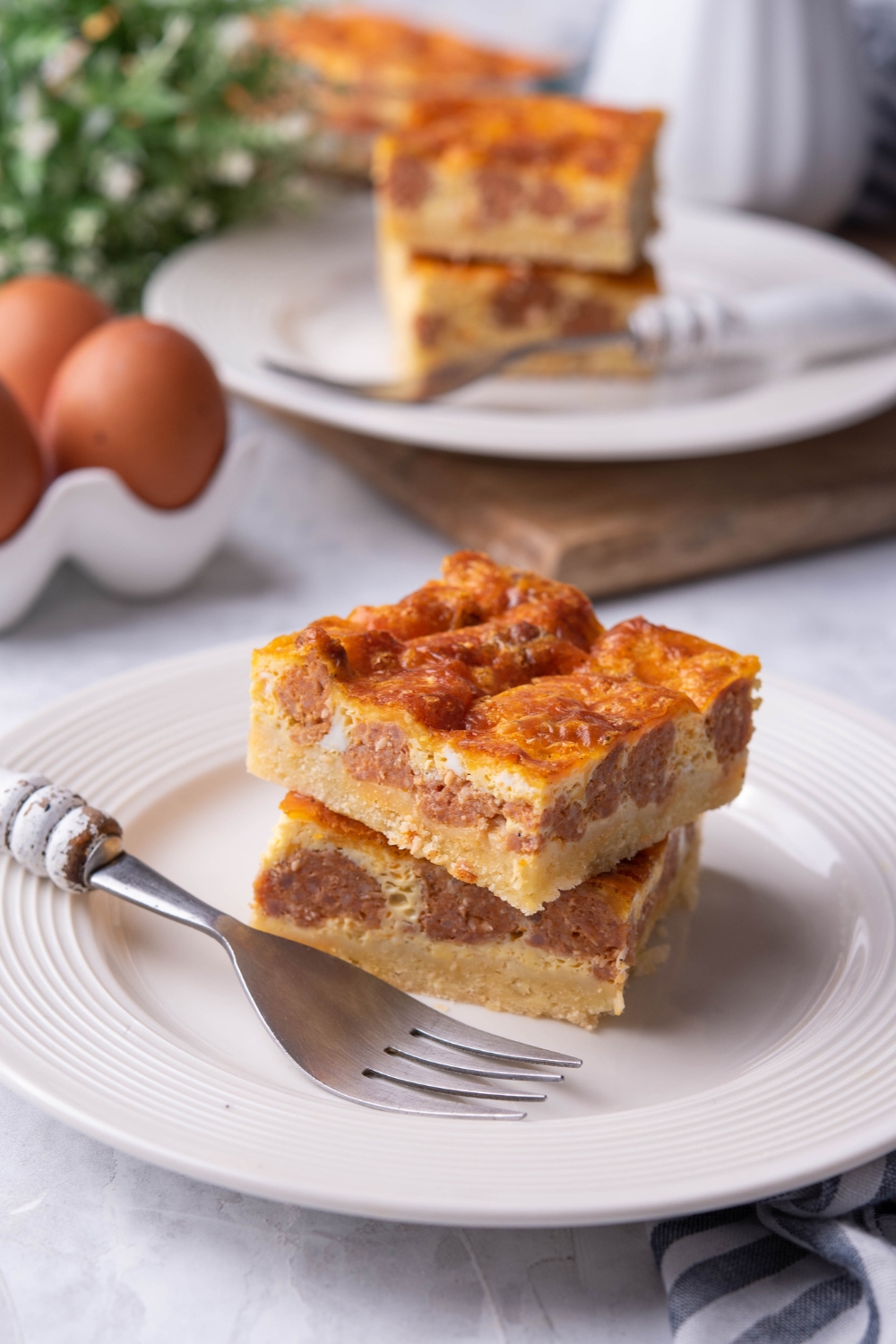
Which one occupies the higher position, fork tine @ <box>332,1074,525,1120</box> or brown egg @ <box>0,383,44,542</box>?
fork tine @ <box>332,1074,525,1120</box>

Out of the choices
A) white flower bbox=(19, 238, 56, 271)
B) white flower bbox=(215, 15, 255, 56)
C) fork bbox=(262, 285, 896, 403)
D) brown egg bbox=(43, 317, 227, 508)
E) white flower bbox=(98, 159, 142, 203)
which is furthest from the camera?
white flower bbox=(215, 15, 255, 56)

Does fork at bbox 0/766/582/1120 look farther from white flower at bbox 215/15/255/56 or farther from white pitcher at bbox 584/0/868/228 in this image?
white pitcher at bbox 584/0/868/228

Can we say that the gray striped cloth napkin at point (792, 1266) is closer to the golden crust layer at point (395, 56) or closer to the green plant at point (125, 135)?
the green plant at point (125, 135)

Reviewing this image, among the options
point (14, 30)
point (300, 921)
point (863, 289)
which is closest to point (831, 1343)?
point (300, 921)

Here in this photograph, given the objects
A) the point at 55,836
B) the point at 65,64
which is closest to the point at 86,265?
the point at 65,64

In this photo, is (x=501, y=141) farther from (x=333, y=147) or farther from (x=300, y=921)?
(x=300, y=921)

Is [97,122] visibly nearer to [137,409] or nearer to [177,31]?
[177,31]

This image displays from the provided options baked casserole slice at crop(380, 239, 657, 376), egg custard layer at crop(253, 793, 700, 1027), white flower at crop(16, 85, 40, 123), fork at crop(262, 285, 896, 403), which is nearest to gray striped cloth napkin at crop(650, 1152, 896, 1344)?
egg custard layer at crop(253, 793, 700, 1027)
